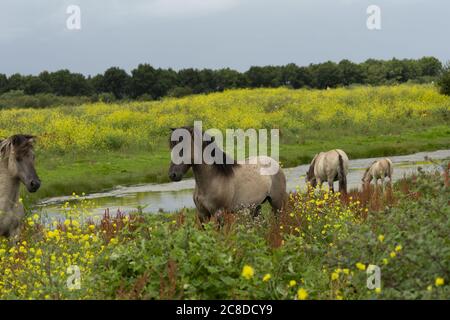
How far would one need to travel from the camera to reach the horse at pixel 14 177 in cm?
1062

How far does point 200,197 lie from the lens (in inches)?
448

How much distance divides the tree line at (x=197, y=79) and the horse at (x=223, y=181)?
214 ft

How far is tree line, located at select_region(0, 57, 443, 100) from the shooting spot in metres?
82.3

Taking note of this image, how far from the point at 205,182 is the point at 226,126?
30.0 meters

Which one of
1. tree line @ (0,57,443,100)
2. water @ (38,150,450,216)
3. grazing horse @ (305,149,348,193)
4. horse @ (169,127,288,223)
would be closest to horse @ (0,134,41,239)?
horse @ (169,127,288,223)

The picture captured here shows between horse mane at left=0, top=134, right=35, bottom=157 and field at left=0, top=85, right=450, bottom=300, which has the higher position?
horse mane at left=0, top=134, right=35, bottom=157

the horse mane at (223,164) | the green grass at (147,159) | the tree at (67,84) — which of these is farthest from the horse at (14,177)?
the tree at (67,84)

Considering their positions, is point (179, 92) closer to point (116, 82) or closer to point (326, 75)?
point (116, 82)

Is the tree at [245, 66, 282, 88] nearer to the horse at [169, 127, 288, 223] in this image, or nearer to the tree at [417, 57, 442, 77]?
the tree at [417, 57, 442, 77]

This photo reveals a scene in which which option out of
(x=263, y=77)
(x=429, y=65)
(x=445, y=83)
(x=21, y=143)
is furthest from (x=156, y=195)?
(x=429, y=65)

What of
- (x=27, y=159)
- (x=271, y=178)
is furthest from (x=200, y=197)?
(x=27, y=159)

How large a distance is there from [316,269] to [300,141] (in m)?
28.5

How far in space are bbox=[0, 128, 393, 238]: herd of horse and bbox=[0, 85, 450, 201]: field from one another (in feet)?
44.5

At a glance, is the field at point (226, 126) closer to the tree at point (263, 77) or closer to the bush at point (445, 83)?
the bush at point (445, 83)
